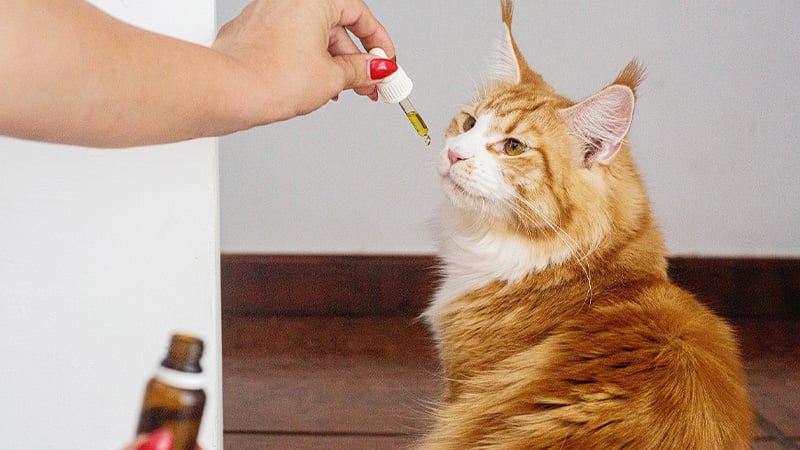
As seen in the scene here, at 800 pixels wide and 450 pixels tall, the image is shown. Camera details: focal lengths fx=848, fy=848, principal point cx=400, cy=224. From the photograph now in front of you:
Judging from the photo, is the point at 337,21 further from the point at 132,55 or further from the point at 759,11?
the point at 759,11

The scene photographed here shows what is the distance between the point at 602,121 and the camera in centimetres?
120

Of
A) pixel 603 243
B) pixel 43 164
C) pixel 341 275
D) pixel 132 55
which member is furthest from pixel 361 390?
pixel 132 55

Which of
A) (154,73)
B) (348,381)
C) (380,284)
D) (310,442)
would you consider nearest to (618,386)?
(154,73)

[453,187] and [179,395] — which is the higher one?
[453,187]

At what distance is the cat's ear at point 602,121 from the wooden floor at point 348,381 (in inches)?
25.4

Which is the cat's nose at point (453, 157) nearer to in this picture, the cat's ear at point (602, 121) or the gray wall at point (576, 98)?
the cat's ear at point (602, 121)

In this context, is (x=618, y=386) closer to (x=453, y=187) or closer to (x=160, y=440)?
(x=453, y=187)

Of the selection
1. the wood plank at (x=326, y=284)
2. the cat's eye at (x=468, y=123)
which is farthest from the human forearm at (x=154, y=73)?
the wood plank at (x=326, y=284)

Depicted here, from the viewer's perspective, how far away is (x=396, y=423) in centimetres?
184

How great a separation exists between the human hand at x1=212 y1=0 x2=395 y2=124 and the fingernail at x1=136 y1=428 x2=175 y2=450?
384 mm

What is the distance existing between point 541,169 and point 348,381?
959mm

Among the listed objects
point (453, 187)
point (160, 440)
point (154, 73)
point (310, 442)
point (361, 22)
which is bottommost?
point (310, 442)

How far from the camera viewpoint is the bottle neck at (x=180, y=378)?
1034 mm

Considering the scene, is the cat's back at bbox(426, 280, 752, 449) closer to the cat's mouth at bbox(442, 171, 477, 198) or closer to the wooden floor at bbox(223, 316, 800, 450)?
the cat's mouth at bbox(442, 171, 477, 198)
